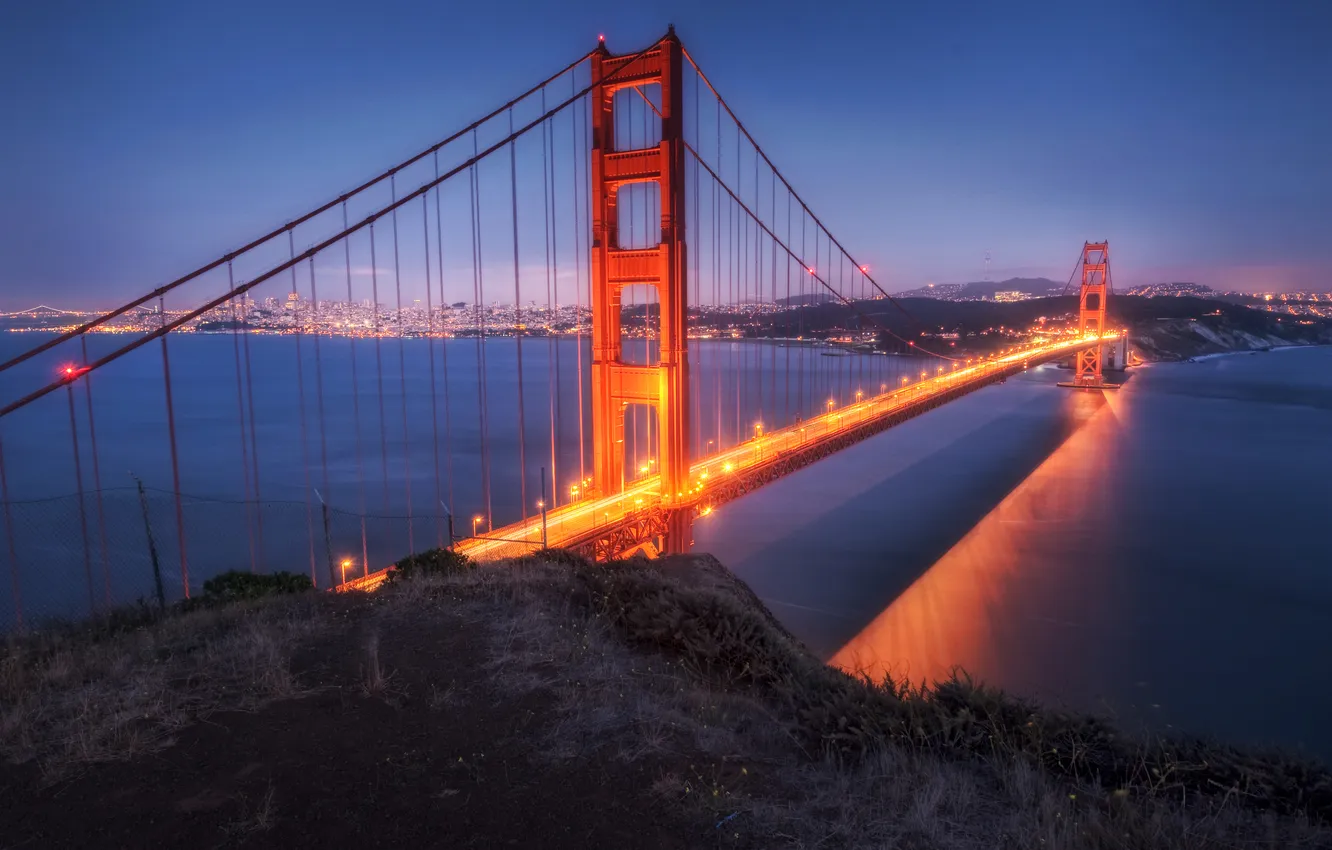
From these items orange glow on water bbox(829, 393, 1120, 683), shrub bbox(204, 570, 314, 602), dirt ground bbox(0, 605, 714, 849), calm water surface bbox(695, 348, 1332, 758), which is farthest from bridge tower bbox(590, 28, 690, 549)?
dirt ground bbox(0, 605, 714, 849)

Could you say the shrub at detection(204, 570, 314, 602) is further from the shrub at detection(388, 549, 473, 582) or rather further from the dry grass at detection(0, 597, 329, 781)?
the dry grass at detection(0, 597, 329, 781)

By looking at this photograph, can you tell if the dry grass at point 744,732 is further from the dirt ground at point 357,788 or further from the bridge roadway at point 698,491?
the bridge roadway at point 698,491

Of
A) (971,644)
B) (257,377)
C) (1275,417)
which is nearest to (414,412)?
(257,377)

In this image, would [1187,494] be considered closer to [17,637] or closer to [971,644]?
[971,644]

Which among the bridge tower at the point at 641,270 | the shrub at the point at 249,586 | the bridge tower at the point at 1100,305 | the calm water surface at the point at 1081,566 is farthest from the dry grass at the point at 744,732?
the bridge tower at the point at 1100,305

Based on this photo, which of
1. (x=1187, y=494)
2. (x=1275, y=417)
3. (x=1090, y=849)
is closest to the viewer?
(x=1090, y=849)

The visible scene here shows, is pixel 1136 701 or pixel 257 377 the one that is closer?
pixel 1136 701
